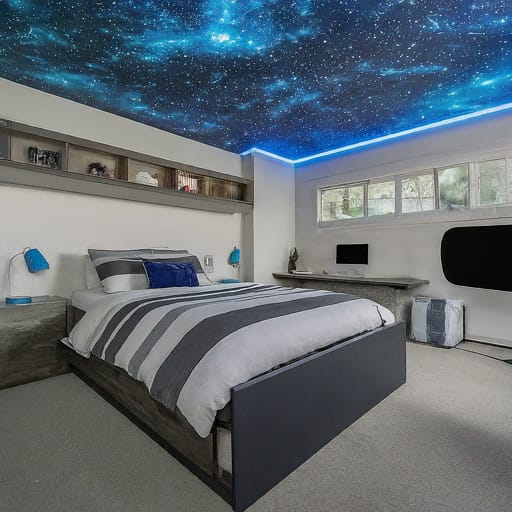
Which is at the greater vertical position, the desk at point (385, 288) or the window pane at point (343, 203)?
the window pane at point (343, 203)

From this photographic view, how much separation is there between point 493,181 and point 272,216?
107 inches

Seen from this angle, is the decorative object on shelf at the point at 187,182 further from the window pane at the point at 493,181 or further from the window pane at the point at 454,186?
the window pane at the point at 493,181

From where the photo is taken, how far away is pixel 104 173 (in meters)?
3.20

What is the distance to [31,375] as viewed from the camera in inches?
95.0

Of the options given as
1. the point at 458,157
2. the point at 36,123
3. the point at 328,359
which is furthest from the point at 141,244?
the point at 458,157

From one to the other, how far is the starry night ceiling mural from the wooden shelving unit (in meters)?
0.47

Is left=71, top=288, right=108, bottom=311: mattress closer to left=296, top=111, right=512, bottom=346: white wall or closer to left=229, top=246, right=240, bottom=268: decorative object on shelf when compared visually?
left=229, top=246, right=240, bottom=268: decorative object on shelf

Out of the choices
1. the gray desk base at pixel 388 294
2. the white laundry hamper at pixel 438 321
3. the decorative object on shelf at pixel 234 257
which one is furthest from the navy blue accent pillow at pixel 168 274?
the white laundry hamper at pixel 438 321

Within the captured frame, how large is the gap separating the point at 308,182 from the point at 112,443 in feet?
14.1

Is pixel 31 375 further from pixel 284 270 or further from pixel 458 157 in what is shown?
pixel 458 157

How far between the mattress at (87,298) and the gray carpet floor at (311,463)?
0.65 metres

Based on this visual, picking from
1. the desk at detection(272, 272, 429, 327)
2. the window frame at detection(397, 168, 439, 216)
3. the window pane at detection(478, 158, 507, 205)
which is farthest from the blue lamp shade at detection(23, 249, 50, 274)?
the window pane at detection(478, 158, 507, 205)

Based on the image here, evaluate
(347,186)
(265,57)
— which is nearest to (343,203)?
Answer: (347,186)

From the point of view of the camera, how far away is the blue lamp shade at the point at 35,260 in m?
2.69
